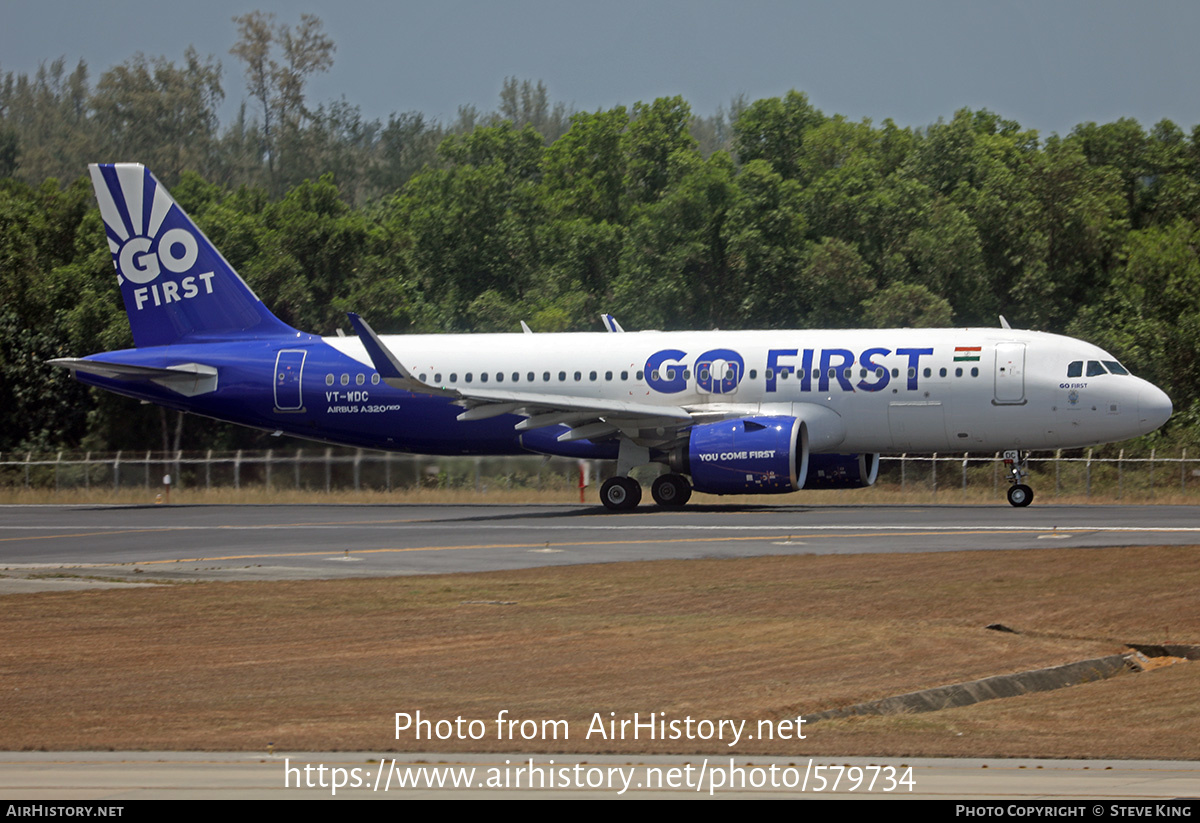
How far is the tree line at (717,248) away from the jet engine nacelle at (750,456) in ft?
70.6

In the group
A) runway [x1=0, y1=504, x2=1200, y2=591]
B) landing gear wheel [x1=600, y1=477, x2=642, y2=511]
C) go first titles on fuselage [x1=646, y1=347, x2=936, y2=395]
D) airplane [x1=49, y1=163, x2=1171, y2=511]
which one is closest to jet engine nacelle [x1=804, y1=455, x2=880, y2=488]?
airplane [x1=49, y1=163, x2=1171, y2=511]

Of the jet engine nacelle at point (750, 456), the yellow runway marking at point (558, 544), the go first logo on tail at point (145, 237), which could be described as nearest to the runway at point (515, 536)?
the yellow runway marking at point (558, 544)

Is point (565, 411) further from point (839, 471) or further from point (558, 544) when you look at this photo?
point (558, 544)

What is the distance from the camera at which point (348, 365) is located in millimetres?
37250

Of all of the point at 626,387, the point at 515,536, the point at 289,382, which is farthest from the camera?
the point at 289,382

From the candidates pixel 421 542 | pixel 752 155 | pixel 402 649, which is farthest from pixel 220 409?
pixel 752 155

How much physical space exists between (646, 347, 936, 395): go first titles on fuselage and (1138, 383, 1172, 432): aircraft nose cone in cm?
364

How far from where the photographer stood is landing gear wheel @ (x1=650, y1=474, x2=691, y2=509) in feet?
114

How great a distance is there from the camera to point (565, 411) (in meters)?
33.0

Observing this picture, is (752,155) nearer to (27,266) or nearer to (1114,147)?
(1114,147)

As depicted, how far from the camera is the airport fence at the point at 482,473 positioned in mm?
41188

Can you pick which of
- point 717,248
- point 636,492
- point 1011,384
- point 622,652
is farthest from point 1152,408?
point 717,248

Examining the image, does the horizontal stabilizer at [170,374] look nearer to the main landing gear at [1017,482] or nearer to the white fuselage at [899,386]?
the white fuselage at [899,386]

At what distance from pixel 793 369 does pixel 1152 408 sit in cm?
783
